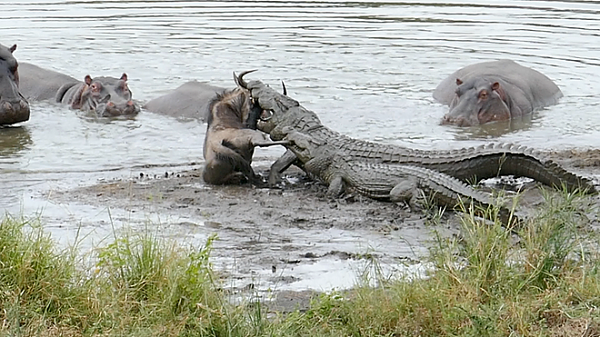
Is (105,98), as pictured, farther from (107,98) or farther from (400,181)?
(400,181)

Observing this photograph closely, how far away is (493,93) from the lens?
1104 cm

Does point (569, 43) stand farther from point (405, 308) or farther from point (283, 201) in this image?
point (405, 308)

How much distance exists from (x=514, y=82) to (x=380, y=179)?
575 centimetres

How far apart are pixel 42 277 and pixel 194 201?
2.79 metres

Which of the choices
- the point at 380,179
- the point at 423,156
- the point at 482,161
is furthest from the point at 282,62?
the point at 380,179

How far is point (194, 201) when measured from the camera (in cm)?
691

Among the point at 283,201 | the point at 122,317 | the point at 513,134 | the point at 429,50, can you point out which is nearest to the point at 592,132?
the point at 513,134

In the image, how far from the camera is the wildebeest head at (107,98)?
1130 centimetres

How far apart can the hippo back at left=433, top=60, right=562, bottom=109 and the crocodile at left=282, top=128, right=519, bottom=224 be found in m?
4.56

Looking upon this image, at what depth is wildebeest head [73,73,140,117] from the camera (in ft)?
37.1

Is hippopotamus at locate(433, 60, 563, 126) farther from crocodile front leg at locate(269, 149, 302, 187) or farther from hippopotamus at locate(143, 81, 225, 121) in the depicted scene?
crocodile front leg at locate(269, 149, 302, 187)

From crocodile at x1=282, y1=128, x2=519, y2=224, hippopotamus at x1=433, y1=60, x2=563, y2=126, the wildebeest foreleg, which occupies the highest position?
crocodile at x1=282, y1=128, x2=519, y2=224

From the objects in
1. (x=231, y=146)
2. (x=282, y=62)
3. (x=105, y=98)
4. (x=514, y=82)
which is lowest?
(x=282, y=62)

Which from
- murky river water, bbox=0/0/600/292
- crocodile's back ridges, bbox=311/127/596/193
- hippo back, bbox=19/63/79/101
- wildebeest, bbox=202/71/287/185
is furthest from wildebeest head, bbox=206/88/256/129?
hippo back, bbox=19/63/79/101
